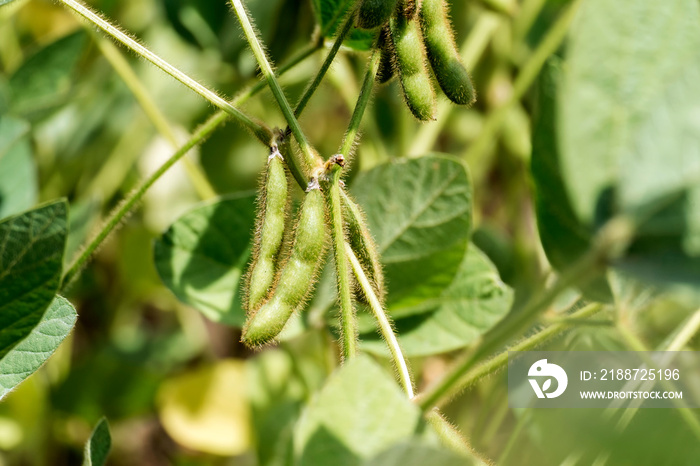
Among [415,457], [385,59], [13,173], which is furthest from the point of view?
[13,173]

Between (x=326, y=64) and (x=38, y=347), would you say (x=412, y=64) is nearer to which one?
(x=326, y=64)

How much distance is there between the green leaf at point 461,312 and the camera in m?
1.03

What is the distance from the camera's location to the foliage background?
143 cm

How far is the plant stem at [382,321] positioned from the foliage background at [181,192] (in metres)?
0.42

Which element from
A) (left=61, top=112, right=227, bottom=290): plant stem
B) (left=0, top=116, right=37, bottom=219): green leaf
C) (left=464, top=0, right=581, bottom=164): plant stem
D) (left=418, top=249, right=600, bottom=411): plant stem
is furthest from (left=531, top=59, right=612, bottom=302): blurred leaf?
(left=0, top=116, right=37, bottom=219): green leaf

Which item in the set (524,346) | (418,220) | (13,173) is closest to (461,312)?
(418,220)

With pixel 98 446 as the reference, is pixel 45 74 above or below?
above

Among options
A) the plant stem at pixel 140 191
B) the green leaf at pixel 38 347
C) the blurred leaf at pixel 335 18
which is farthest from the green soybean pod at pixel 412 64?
the green leaf at pixel 38 347

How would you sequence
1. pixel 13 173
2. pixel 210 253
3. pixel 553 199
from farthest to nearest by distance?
pixel 13 173 < pixel 210 253 < pixel 553 199

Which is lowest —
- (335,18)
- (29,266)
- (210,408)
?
(210,408)

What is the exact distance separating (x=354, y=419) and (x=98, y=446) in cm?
40

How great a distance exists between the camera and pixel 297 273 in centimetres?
74

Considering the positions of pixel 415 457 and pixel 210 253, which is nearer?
pixel 415 457

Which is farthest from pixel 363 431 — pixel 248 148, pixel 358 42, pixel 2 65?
pixel 2 65
